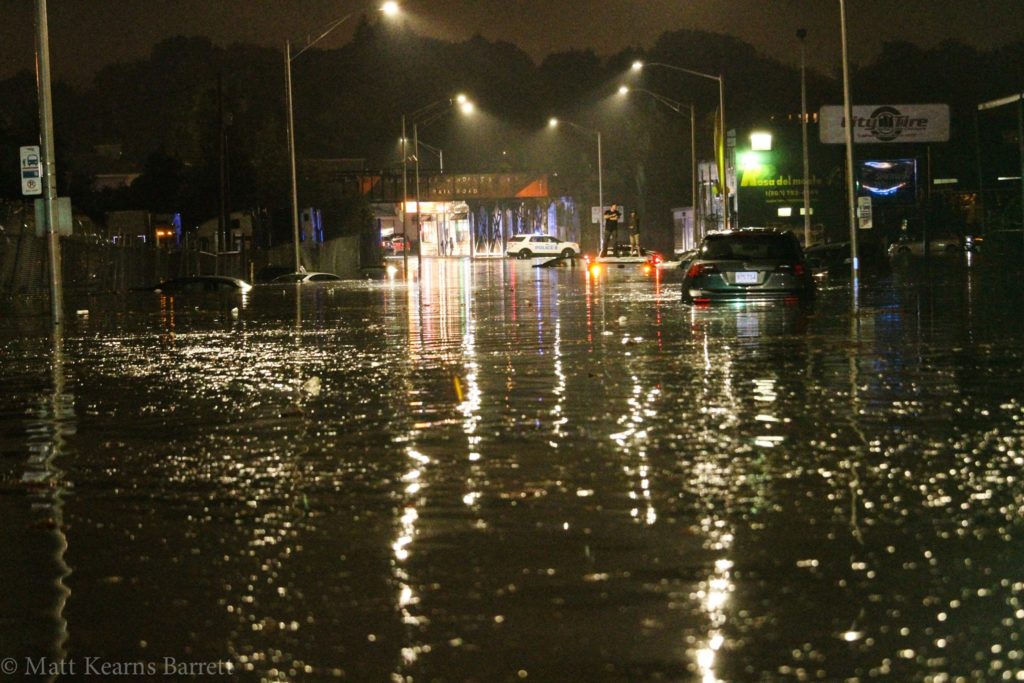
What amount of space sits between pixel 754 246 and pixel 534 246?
7279cm

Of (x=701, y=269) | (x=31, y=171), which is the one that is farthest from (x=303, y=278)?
(x=701, y=269)

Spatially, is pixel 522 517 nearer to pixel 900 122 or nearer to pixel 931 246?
pixel 931 246

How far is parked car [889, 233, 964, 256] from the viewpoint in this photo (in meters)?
82.6

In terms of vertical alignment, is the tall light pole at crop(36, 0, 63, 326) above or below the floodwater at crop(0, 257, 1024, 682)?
above

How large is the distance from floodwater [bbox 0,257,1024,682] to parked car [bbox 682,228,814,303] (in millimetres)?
10383

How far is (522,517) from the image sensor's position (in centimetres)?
864

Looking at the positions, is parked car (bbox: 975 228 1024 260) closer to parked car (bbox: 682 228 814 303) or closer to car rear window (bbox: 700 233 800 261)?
car rear window (bbox: 700 233 800 261)

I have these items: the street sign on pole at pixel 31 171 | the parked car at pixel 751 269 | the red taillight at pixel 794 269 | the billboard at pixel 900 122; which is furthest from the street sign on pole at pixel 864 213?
the billboard at pixel 900 122

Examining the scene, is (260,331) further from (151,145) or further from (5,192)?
(151,145)

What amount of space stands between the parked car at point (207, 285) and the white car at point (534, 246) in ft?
182

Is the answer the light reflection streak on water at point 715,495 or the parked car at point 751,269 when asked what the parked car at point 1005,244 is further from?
the light reflection streak on water at point 715,495

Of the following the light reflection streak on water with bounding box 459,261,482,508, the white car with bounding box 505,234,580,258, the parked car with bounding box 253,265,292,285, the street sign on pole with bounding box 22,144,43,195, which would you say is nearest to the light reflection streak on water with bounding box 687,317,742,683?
the light reflection streak on water with bounding box 459,261,482,508

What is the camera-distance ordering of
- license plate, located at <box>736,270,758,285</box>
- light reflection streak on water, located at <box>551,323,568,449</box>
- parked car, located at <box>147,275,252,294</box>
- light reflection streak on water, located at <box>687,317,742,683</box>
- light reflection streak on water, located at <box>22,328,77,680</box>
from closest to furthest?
light reflection streak on water, located at <box>687,317,742,683</box> → light reflection streak on water, located at <box>22,328,77,680</box> → light reflection streak on water, located at <box>551,323,568,449</box> → license plate, located at <box>736,270,758,285</box> → parked car, located at <box>147,275,252,294</box>

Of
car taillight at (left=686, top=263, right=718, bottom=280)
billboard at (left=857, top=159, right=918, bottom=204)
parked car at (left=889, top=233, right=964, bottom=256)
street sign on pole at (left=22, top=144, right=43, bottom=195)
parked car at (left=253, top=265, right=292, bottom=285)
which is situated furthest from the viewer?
billboard at (left=857, top=159, right=918, bottom=204)
